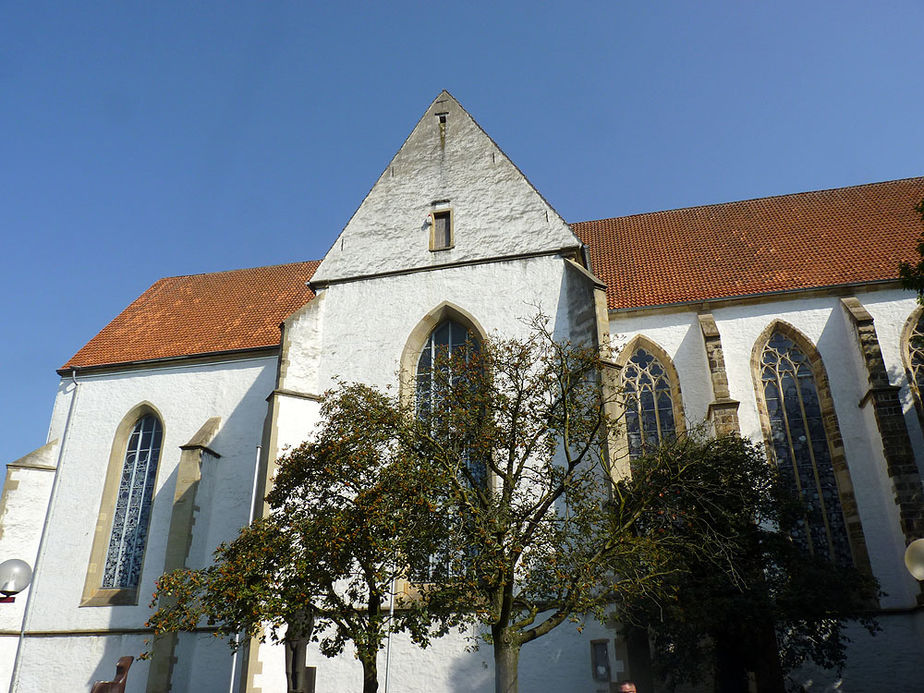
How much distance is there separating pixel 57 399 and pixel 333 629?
1098 cm

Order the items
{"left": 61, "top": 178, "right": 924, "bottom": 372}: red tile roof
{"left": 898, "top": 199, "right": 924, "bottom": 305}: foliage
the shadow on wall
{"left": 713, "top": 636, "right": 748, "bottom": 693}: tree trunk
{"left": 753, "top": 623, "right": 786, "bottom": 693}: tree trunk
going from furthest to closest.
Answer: {"left": 61, "top": 178, "right": 924, "bottom": 372}: red tile roof → the shadow on wall → {"left": 898, "top": 199, "right": 924, "bottom": 305}: foliage → {"left": 713, "top": 636, "right": 748, "bottom": 693}: tree trunk → {"left": 753, "top": 623, "right": 786, "bottom": 693}: tree trunk

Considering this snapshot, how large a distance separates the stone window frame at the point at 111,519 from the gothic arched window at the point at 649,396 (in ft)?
36.7

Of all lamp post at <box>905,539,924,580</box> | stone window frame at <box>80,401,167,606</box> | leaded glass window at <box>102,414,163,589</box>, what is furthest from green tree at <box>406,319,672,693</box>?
leaded glass window at <box>102,414,163,589</box>

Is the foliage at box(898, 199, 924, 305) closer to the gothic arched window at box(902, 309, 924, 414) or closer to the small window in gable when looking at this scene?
the gothic arched window at box(902, 309, 924, 414)

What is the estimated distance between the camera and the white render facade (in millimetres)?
14758

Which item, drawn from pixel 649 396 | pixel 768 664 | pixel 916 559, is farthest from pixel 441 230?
pixel 916 559

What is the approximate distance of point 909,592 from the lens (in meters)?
14.1

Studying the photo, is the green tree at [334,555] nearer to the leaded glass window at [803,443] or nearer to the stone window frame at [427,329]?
the stone window frame at [427,329]

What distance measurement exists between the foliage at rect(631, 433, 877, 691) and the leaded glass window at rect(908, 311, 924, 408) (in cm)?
532

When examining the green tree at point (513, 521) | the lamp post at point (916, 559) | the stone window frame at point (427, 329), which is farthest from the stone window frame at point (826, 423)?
the lamp post at point (916, 559)

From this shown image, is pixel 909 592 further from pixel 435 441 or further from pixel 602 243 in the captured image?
pixel 602 243

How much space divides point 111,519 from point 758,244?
17.5 metres

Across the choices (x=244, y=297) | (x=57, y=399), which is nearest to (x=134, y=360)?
(x=57, y=399)

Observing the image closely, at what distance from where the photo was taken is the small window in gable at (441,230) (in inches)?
663
